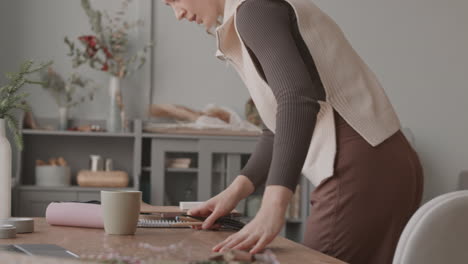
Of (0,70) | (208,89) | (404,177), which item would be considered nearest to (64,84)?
(0,70)

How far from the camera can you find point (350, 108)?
1.38m

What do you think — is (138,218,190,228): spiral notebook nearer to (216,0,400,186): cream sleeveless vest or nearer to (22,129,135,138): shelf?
(216,0,400,186): cream sleeveless vest

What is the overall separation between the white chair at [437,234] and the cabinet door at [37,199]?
11.3 ft

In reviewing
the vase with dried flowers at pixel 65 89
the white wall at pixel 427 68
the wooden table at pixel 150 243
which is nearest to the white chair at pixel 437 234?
the wooden table at pixel 150 243

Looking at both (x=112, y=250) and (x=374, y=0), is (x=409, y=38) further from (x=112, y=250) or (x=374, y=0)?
(x=112, y=250)

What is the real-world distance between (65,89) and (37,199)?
2.45ft

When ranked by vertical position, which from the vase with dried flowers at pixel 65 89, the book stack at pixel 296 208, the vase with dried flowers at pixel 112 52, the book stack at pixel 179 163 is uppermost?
the vase with dried flowers at pixel 112 52

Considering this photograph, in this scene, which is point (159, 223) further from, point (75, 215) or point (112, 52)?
point (112, 52)

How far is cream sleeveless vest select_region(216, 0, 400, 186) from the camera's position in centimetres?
136

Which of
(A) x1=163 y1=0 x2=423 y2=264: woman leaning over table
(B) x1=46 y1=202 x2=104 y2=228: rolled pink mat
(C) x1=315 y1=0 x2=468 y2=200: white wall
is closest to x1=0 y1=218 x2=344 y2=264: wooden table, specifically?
(B) x1=46 y1=202 x2=104 y2=228: rolled pink mat

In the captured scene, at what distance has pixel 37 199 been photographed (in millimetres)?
4262

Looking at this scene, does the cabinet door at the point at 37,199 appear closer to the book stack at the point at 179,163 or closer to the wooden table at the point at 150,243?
the book stack at the point at 179,163

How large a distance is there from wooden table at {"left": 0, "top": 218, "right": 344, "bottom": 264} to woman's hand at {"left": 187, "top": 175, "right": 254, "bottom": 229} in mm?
52

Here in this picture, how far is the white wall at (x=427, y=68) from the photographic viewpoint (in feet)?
16.3
